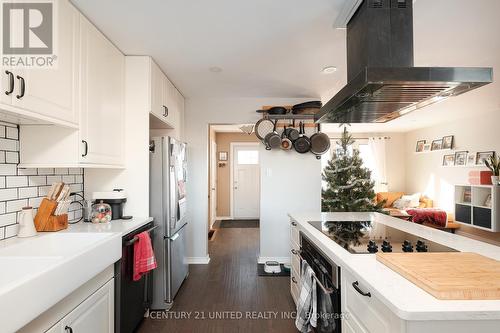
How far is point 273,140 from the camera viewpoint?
335 cm

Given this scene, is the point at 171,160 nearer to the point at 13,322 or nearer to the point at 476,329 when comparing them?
the point at 13,322

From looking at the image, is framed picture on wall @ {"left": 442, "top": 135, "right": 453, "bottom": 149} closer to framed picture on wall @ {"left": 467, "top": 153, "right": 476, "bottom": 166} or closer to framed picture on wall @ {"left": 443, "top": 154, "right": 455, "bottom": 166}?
framed picture on wall @ {"left": 443, "top": 154, "right": 455, "bottom": 166}

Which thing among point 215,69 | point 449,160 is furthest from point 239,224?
point 449,160

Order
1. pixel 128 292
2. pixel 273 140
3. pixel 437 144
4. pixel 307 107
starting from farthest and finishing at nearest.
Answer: pixel 437 144 < pixel 273 140 < pixel 307 107 < pixel 128 292

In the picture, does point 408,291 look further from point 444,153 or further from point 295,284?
point 444,153

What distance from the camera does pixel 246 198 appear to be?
6621 mm

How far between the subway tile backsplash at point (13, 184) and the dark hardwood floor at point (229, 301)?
4.13ft

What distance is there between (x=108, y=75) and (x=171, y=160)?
2.79 feet

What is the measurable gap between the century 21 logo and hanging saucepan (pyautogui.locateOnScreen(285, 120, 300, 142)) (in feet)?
8.36

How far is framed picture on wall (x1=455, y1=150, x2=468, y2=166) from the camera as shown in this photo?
194 inches

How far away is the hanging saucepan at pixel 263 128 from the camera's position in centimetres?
334

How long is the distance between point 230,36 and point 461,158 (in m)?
5.38

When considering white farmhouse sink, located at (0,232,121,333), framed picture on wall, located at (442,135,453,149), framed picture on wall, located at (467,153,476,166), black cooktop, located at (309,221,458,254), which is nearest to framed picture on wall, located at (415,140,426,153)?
framed picture on wall, located at (442,135,453,149)

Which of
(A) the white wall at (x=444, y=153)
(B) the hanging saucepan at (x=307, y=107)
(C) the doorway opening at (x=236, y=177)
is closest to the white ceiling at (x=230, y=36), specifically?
(B) the hanging saucepan at (x=307, y=107)
